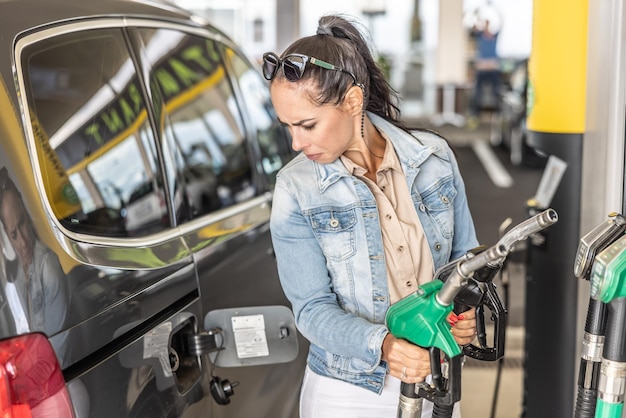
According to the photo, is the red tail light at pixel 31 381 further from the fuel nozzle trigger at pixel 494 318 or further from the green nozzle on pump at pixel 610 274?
the green nozzle on pump at pixel 610 274

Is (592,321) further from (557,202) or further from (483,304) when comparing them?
(557,202)

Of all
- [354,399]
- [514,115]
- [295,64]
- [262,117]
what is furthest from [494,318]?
[514,115]

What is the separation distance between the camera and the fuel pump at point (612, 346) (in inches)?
70.9

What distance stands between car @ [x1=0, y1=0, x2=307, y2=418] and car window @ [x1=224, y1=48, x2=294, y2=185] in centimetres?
24

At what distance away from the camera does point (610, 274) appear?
1772 mm

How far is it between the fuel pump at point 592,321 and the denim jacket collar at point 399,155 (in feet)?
1.63

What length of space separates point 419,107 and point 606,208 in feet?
64.4

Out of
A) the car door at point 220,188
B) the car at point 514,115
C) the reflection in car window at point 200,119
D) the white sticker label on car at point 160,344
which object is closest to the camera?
the white sticker label on car at point 160,344

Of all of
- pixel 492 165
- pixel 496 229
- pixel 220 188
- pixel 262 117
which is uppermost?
pixel 262 117

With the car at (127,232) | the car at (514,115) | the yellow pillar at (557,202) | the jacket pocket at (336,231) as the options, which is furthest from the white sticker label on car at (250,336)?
the car at (514,115)

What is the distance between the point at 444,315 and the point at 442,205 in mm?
515

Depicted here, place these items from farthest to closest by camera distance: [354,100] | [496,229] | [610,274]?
[496,229] → [354,100] → [610,274]

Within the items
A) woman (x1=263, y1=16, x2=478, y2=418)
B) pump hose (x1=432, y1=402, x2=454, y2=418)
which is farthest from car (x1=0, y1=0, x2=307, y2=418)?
pump hose (x1=432, y1=402, x2=454, y2=418)

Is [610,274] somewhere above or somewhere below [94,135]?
below
